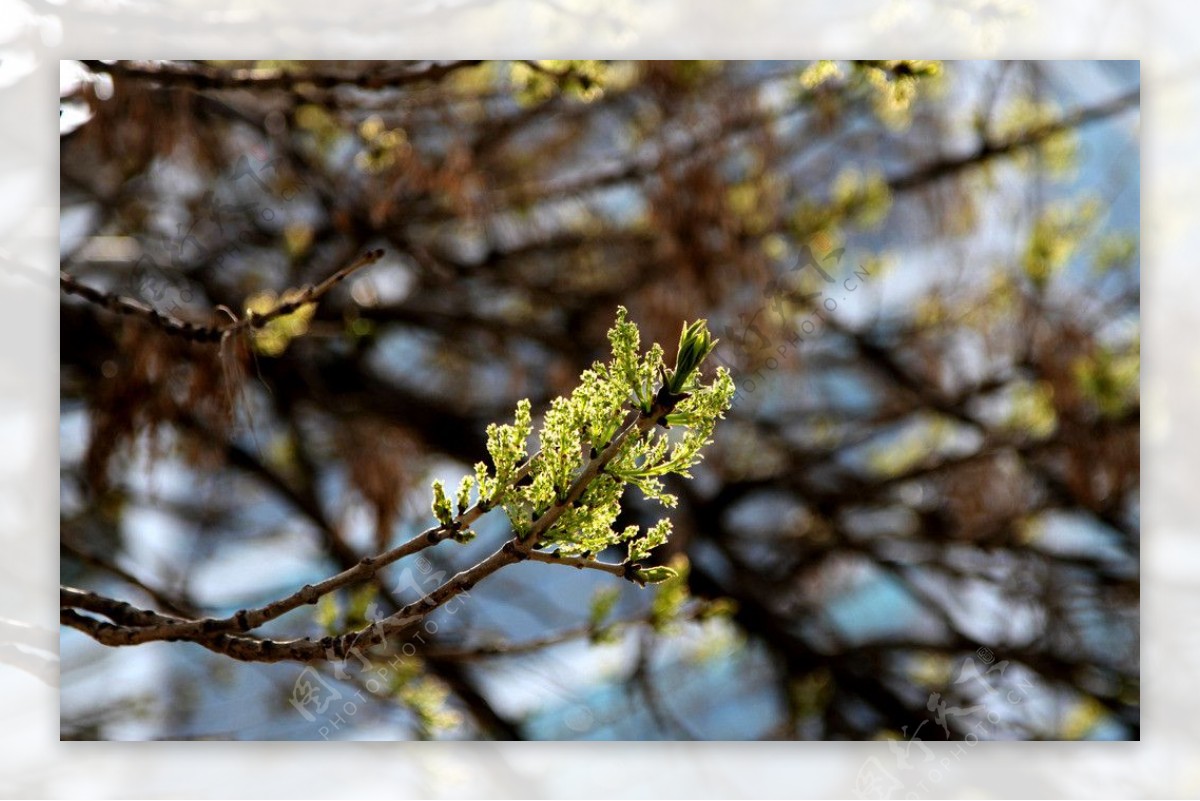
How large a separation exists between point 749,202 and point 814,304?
0.16 m

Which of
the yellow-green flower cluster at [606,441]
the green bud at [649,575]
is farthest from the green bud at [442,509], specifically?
the green bud at [649,575]

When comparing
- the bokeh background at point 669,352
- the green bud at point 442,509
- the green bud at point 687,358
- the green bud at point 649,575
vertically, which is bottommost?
the green bud at point 649,575

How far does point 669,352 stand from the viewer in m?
1.44

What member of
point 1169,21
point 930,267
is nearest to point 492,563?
point 930,267

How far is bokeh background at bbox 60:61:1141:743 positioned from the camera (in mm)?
1362

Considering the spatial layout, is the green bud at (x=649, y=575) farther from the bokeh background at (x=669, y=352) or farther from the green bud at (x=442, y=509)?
Result: the bokeh background at (x=669, y=352)

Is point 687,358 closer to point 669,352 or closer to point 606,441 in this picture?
point 606,441

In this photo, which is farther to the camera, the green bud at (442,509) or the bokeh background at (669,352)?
the bokeh background at (669,352)

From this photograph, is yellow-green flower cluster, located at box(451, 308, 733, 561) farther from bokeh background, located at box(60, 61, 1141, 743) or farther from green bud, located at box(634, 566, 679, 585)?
bokeh background, located at box(60, 61, 1141, 743)

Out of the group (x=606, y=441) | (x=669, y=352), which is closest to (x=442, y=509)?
(x=606, y=441)

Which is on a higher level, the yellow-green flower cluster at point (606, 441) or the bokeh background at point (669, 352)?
the bokeh background at point (669, 352)

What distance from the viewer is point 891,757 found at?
4.49ft

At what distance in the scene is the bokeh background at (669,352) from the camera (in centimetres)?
136

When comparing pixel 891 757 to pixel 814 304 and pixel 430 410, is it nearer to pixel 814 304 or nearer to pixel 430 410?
pixel 814 304
